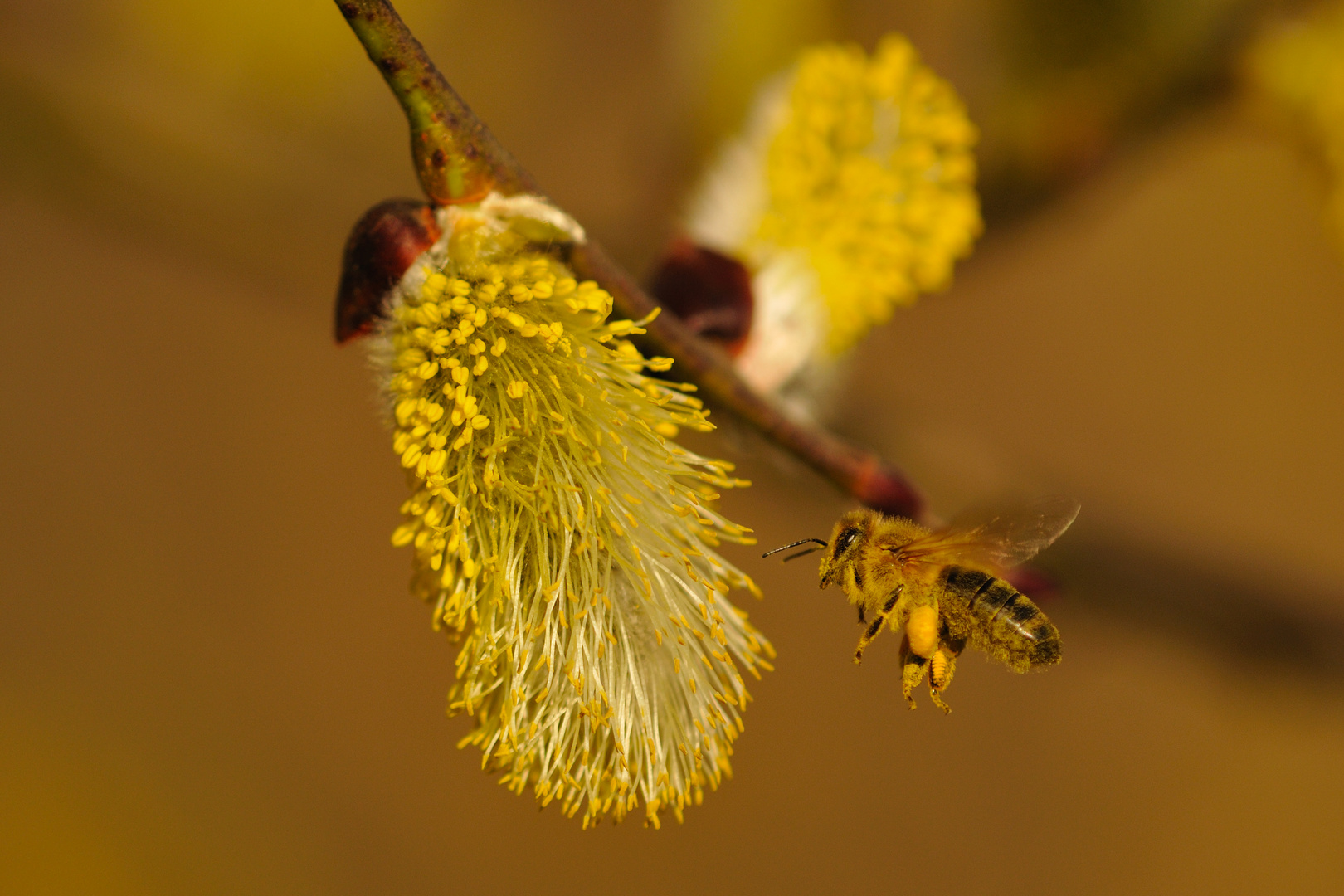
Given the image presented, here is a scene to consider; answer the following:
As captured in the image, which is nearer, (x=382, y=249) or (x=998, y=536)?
(x=382, y=249)

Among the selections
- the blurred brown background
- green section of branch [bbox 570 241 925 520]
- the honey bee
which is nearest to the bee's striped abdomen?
the honey bee

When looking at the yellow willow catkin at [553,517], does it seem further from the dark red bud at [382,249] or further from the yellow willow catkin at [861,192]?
the yellow willow catkin at [861,192]

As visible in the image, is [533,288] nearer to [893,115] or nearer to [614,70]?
[893,115]

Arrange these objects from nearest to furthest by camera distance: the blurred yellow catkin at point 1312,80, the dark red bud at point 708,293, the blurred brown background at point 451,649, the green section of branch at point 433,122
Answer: the green section of branch at point 433,122, the dark red bud at point 708,293, the blurred yellow catkin at point 1312,80, the blurred brown background at point 451,649

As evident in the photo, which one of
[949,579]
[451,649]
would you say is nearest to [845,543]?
[949,579]

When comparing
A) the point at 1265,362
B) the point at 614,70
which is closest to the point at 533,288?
the point at 614,70

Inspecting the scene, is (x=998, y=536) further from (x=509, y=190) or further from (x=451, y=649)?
(x=451, y=649)

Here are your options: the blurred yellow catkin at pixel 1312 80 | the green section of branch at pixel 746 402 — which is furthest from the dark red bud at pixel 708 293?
the blurred yellow catkin at pixel 1312 80

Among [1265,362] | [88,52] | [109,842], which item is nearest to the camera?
[88,52]
